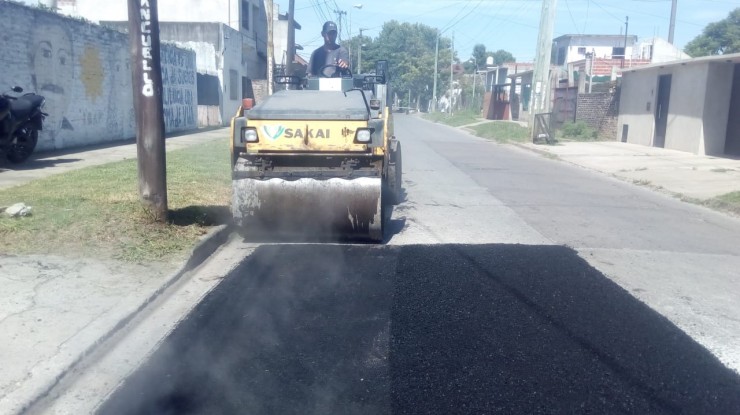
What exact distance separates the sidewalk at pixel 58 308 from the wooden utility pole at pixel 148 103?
32.7 inches

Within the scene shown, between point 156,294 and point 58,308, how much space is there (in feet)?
2.70

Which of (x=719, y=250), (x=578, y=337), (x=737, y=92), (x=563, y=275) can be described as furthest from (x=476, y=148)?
(x=578, y=337)

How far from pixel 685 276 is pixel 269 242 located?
4574 millimetres

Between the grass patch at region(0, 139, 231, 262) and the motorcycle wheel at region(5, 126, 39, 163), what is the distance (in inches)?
54.0

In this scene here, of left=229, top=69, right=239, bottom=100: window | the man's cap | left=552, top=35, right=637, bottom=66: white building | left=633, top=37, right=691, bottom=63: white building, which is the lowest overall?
left=229, top=69, right=239, bottom=100: window

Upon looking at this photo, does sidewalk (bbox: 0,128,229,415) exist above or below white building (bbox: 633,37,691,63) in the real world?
below

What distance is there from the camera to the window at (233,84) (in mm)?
31656

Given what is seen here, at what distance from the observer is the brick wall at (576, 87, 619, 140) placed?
91.5 feet

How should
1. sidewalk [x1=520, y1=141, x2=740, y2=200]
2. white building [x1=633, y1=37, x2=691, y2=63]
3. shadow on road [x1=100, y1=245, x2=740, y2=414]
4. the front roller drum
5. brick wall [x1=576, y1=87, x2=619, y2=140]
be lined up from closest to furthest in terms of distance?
shadow on road [x1=100, y1=245, x2=740, y2=414], the front roller drum, sidewalk [x1=520, y1=141, x2=740, y2=200], brick wall [x1=576, y1=87, x2=619, y2=140], white building [x1=633, y1=37, x2=691, y2=63]

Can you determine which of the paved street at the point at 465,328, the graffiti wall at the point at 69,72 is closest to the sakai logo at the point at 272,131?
the paved street at the point at 465,328

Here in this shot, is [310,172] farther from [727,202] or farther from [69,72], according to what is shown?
[69,72]

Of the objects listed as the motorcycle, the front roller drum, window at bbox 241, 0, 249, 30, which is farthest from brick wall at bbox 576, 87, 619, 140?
the front roller drum

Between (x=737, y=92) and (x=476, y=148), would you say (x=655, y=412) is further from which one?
(x=476, y=148)

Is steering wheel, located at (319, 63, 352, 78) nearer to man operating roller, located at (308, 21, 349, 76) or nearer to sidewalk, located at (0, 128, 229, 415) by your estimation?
man operating roller, located at (308, 21, 349, 76)
